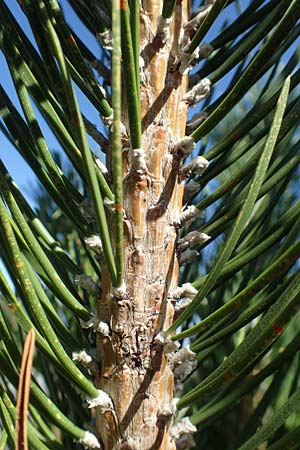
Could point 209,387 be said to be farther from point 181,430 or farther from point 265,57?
point 265,57

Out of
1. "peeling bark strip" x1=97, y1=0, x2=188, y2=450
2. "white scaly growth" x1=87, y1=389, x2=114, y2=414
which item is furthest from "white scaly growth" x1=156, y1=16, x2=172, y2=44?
"white scaly growth" x1=87, y1=389, x2=114, y2=414

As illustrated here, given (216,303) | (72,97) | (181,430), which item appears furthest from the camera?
(216,303)

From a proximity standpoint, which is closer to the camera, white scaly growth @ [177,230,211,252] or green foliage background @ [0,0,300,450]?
green foliage background @ [0,0,300,450]

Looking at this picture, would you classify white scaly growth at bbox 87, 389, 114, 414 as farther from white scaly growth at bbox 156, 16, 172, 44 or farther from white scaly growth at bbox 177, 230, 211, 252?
white scaly growth at bbox 156, 16, 172, 44

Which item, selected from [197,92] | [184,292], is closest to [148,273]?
[184,292]

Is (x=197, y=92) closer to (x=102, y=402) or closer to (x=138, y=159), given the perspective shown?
(x=138, y=159)

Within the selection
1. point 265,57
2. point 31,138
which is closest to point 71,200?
point 31,138

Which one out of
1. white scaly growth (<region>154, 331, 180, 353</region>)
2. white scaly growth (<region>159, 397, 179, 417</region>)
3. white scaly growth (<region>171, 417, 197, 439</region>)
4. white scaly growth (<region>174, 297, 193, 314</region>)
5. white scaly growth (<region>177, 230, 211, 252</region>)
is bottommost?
white scaly growth (<region>171, 417, 197, 439</region>)
